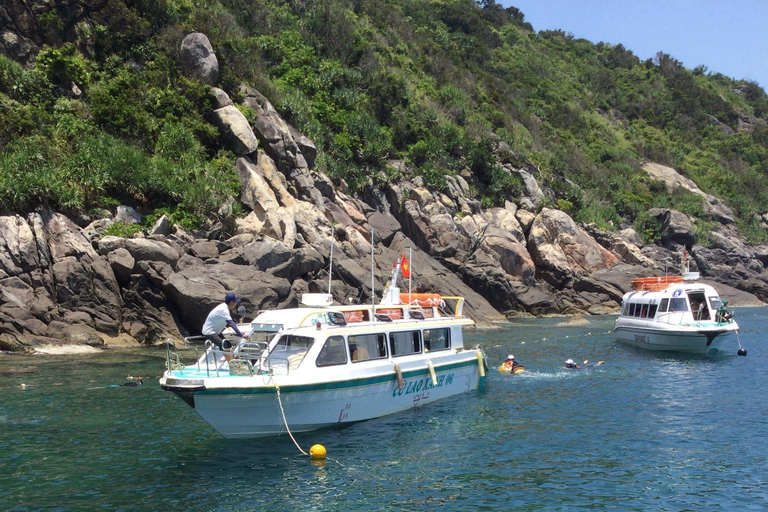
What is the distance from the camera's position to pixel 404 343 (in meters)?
21.8

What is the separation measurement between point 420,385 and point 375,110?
49.7 meters

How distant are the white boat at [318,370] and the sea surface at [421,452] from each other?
687 mm

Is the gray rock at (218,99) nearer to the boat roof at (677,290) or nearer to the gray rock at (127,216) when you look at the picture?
the gray rock at (127,216)

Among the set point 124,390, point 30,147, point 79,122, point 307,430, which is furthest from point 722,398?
point 79,122

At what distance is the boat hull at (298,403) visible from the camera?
16.3 m

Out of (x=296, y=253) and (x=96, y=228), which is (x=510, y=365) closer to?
(x=296, y=253)

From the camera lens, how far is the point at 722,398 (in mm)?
23312

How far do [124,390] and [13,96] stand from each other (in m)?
29.6

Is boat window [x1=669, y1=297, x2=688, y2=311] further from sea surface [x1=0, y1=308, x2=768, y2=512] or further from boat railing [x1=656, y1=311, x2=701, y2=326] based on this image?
sea surface [x1=0, y1=308, x2=768, y2=512]

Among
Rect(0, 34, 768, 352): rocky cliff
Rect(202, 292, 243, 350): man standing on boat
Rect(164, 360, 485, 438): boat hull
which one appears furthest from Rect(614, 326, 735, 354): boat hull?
Rect(202, 292, 243, 350): man standing on boat

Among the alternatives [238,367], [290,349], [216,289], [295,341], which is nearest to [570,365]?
[295,341]

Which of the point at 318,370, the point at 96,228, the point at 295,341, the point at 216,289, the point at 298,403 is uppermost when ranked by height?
the point at 96,228

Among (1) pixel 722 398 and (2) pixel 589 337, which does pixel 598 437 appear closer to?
(1) pixel 722 398

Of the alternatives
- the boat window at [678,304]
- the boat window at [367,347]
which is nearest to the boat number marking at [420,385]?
the boat window at [367,347]
